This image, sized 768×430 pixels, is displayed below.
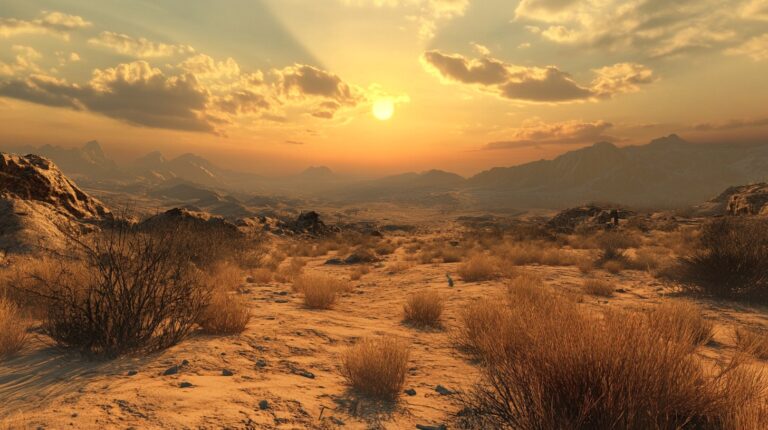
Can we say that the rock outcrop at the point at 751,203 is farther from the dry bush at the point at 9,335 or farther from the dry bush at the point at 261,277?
the dry bush at the point at 9,335

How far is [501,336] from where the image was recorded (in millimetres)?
4250

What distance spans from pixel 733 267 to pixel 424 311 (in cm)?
723

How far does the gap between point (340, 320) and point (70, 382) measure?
413 centimetres

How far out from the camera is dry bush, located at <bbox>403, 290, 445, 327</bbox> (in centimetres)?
673

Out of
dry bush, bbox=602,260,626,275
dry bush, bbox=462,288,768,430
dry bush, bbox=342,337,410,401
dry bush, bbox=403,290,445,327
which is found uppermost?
dry bush, bbox=462,288,768,430

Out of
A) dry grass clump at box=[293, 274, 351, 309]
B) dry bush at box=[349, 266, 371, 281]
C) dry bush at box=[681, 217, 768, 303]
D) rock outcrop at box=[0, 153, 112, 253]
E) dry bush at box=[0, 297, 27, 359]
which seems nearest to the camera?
dry bush at box=[0, 297, 27, 359]

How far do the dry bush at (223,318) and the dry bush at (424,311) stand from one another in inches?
114

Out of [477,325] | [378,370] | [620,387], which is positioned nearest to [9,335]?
[378,370]

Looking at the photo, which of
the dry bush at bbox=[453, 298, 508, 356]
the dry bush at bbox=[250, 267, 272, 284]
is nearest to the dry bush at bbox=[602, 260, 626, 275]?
the dry bush at bbox=[453, 298, 508, 356]

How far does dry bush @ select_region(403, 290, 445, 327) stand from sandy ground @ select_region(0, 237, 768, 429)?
30 cm

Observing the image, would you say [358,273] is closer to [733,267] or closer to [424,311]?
[424,311]

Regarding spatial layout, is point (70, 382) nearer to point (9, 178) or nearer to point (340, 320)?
point (340, 320)

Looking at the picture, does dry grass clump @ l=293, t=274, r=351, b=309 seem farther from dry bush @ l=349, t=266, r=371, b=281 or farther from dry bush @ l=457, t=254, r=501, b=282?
dry bush @ l=457, t=254, r=501, b=282

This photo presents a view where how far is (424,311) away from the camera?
6.76 meters
